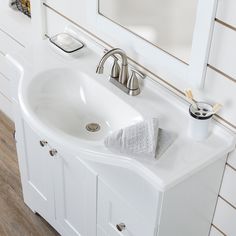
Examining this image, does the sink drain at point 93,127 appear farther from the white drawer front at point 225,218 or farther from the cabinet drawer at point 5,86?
the cabinet drawer at point 5,86

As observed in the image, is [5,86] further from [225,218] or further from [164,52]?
[225,218]

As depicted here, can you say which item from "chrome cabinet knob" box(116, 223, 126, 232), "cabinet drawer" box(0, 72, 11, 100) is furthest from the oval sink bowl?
"cabinet drawer" box(0, 72, 11, 100)

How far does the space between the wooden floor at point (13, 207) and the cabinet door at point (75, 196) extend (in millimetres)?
252

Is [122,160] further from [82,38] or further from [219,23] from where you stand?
[82,38]

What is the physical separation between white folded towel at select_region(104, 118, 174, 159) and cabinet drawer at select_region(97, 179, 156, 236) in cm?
26

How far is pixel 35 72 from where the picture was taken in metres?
2.12

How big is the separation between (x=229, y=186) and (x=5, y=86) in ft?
5.43

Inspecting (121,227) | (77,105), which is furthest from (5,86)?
(121,227)

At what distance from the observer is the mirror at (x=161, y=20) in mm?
1751

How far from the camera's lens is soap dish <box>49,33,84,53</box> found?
2240 millimetres

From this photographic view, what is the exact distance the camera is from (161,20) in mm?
1853

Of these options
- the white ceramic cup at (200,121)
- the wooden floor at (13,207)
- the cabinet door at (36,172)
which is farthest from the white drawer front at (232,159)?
the wooden floor at (13,207)

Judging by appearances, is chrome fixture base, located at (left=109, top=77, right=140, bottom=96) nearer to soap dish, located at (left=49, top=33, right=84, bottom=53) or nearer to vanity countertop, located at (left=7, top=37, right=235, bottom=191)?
vanity countertop, located at (left=7, top=37, right=235, bottom=191)

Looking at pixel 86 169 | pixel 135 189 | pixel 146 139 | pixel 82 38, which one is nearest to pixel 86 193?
pixel 86 169
